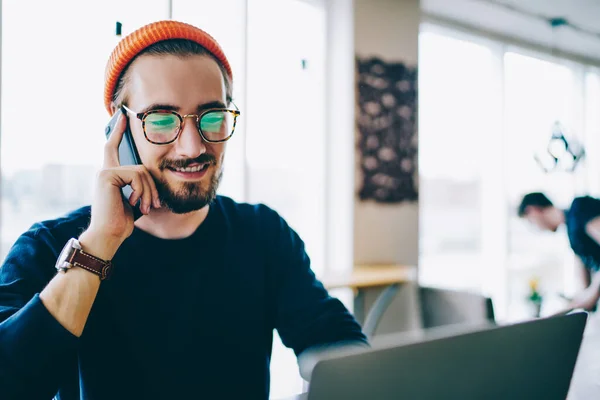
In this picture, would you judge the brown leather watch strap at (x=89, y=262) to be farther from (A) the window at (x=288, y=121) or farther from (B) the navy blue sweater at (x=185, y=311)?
(A) the window at (x=288, y=121)

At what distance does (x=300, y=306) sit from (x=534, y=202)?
9.76 feet

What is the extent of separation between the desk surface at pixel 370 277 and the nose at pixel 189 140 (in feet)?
6.92

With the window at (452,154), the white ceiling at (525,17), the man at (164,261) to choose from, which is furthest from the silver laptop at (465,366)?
the white ceiling at (525,17)

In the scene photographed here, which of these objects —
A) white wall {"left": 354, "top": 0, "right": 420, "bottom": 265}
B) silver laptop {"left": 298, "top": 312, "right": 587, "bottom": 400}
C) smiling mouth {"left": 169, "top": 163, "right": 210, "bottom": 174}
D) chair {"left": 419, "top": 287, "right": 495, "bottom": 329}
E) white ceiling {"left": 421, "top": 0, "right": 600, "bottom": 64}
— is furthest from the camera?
white ceiling {"left": 421, "top": 0, "right": 600, "bottom": 64}

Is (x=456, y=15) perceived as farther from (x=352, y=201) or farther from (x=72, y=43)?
(x=72, y=43)

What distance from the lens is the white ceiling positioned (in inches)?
175

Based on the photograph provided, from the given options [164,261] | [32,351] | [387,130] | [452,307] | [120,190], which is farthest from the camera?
[387,130]

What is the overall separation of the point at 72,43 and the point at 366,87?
2.08 m

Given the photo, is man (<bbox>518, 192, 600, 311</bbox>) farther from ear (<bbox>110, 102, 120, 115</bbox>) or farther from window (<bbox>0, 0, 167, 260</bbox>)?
window (<bbox>0, 0, 167, 260</bbox>)

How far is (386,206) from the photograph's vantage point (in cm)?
397

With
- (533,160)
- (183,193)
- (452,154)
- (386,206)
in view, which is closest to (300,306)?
(183,193)

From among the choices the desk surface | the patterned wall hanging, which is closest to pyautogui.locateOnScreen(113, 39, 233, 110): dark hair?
the desk surface

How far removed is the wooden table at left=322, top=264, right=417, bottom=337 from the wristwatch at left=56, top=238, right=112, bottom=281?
2.25 metres

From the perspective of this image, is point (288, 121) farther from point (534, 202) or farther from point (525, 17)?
point (525, 17)
